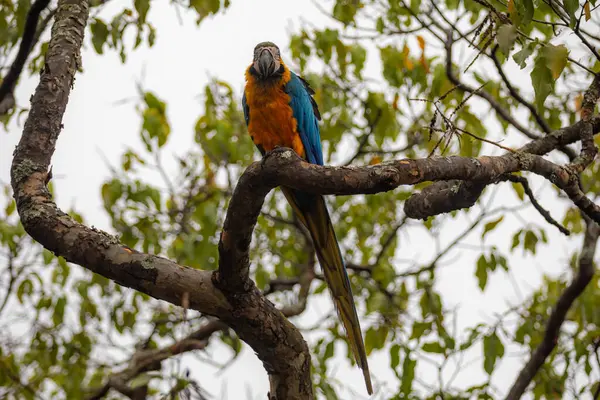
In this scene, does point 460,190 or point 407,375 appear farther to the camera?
point 407,375

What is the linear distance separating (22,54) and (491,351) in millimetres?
3245

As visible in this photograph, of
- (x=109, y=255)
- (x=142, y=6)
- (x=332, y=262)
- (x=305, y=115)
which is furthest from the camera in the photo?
(x=305, y=115)

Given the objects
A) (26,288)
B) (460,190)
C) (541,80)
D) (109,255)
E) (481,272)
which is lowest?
(109,255)

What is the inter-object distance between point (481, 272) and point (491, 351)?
686mm

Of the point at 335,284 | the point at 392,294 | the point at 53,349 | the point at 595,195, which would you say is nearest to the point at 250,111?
the point at 335,284

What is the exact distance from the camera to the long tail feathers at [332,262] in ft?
10.1

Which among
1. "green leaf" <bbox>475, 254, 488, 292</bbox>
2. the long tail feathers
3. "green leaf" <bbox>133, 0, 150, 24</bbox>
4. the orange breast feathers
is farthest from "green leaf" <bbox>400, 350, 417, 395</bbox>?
"green leaf" <bbox>133, 0, 150, 24</bbox>

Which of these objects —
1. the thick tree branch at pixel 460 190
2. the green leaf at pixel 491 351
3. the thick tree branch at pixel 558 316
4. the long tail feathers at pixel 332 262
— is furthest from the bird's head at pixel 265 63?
the thick tree branch at pixel 558 316

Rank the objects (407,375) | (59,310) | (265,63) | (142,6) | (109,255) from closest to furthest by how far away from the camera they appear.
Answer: (109,255) < (142,6) < (407,375) < (265,63) < (59,310)

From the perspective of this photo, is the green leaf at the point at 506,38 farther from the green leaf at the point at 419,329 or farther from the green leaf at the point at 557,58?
the green leaf at the point at 419,329

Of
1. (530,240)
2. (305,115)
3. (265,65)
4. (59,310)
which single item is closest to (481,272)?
(530,240)

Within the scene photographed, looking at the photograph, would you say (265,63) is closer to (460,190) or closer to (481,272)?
(460,190)

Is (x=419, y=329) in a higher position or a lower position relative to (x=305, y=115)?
lower

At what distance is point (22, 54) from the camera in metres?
3.72
